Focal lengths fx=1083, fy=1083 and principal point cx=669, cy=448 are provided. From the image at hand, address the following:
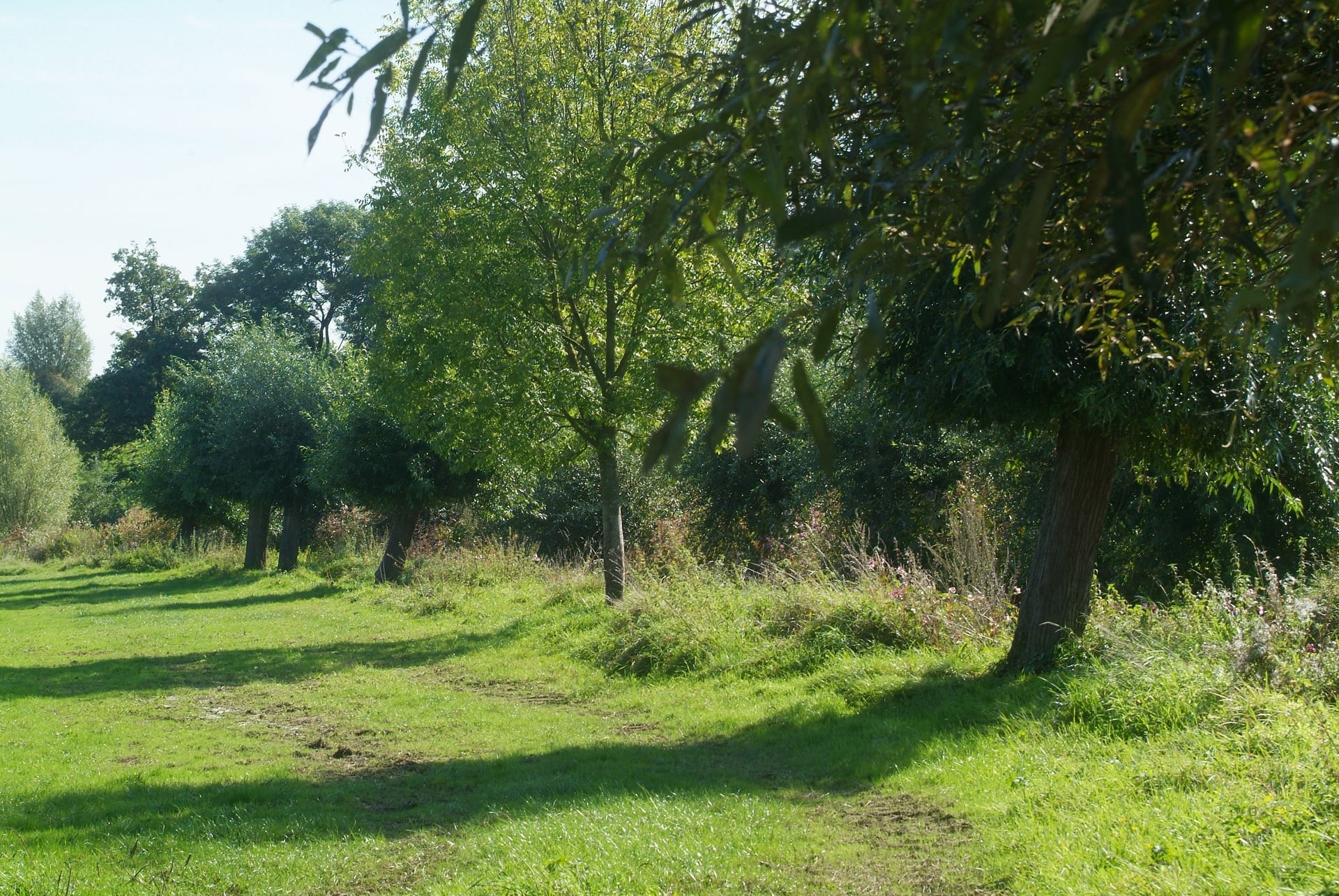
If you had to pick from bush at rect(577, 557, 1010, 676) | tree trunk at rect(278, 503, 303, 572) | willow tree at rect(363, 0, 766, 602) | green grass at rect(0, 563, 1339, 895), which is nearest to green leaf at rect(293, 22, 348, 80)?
green grass at rect(0, 563, 1339, 895)

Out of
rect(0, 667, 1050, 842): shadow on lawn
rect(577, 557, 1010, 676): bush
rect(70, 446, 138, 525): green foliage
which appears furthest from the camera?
rect(70, 446, 138, 525): green foliage

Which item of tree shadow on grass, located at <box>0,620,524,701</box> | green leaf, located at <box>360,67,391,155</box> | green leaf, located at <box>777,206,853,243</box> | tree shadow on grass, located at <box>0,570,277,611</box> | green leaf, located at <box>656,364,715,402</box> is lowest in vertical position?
tree shadow on grass, located at <box>0,570,277,611</box>

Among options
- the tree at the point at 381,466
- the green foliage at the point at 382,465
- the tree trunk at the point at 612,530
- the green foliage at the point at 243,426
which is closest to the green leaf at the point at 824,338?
the tree trunk at the point at 612,530

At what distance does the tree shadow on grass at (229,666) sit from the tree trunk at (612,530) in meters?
1.50

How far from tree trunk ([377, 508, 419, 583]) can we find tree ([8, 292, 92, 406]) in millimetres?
48112

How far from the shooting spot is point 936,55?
2.65 meters

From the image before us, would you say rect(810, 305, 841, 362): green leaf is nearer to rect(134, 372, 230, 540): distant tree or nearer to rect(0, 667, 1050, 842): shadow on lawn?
rect(0, 667, 1050, 842): shadow on lawn

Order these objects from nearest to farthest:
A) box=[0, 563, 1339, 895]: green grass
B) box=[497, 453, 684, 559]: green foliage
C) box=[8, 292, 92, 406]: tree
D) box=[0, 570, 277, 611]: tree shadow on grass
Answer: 1. box=[0, 563, 1339, 895]: green grass
2. box=[497, 453, 684, 559]: green foliage
3. box=[0, 570, 277, 611]: tree shadow on grass
4. box=[8, 292, 92, 406]: tree

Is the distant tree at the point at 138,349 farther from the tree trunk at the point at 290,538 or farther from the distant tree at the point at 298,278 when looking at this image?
the tree trunk at the point at 290,538

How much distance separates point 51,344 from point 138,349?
1720cm

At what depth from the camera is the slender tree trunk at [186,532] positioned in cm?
3456

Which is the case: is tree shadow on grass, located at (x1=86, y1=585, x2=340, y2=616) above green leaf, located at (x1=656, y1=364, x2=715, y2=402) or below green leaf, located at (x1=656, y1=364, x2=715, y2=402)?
below

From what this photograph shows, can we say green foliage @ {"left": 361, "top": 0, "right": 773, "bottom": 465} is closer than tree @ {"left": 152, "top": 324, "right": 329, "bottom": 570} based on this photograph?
Yes

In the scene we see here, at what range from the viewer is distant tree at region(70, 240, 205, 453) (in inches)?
1994
